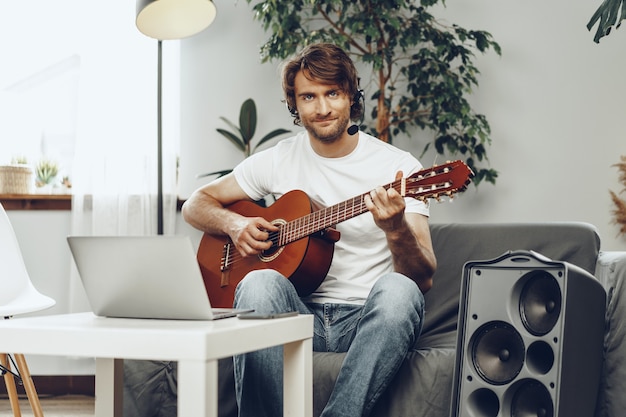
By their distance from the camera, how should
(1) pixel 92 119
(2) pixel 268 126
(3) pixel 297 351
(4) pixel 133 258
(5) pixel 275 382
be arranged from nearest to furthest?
(4) pixel 133 258 < (3) pixel 297 351 < (5) pixel 275 382 < (1) pixel 92 119 < (2) pixel 268 126

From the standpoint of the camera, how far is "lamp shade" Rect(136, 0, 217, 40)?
2.58 metres

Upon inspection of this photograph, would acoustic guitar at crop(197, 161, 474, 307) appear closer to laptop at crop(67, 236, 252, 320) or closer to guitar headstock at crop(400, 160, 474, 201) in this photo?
guitar headstock at crop(400, 160, 474, 201)

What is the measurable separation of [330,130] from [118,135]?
1343mm

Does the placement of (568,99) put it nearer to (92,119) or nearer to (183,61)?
(183,61)

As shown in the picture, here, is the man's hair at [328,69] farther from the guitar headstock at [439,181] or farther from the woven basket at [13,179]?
the woven basket at [13,179]

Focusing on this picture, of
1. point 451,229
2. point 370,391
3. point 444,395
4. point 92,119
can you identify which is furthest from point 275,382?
point 92,119

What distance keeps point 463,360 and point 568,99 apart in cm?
208

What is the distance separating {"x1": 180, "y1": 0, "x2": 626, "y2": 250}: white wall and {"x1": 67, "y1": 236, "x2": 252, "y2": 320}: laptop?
188 cm

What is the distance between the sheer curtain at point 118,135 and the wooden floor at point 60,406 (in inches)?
14.1

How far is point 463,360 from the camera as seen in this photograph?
142cm

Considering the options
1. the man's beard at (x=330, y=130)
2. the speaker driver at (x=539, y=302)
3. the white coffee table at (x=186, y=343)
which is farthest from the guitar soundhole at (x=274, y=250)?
the speaker driver at (x=539, y=302)

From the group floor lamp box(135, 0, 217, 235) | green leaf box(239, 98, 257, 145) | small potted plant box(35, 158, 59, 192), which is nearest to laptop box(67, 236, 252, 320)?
floor lamp box(135, 0, 217, 235)

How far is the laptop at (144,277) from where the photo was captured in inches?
46.1

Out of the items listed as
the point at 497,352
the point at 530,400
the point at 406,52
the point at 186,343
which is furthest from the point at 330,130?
the point at 406,52
